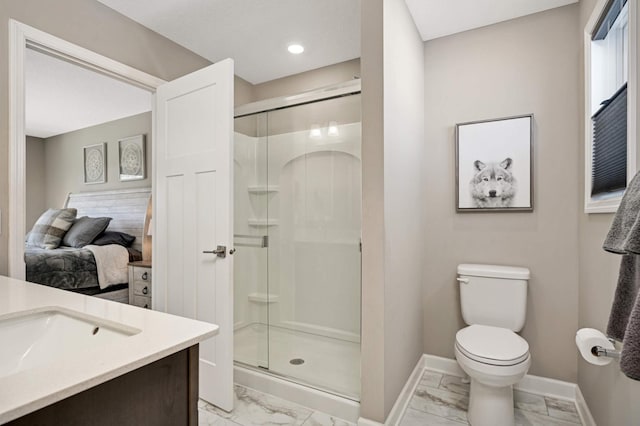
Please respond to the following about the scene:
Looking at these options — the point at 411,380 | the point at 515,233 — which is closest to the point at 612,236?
the point at 515,233

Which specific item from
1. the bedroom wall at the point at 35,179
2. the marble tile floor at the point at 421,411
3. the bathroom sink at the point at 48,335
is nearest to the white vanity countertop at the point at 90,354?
the bathroom sink at the point at 48,335

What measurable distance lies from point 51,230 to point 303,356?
3397mm

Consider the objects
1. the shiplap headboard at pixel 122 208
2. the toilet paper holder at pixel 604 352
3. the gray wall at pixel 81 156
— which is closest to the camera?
the toilet paper holder at pixel 604 352

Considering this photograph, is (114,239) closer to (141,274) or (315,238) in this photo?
(141,274)

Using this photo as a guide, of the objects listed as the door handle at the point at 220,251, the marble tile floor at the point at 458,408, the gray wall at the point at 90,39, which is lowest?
the marble tile floor at the point at 458,408

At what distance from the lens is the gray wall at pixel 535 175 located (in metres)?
2.05

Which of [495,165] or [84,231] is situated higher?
[495,165]

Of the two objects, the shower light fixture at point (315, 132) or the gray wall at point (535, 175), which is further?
the shower light fixture at point (315, 132)

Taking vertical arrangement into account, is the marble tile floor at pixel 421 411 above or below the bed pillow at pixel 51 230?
below

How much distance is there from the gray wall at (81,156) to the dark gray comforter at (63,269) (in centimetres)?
113

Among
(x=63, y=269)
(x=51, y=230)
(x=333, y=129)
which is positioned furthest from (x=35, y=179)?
(x=333, y=129)

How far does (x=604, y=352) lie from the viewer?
1.08m

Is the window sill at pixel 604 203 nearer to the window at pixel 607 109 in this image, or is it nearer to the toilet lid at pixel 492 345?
the window at pixel 607 109

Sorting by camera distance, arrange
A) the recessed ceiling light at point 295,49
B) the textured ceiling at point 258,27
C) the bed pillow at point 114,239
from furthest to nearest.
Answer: the bed pillow at point 114,239 → the recessed ceiling light at point 295,49 → the textured ceiling at point 258,27
